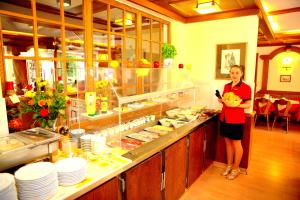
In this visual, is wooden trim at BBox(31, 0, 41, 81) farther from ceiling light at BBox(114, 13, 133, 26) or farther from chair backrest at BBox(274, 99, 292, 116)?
chair backrest at BBox(274, 99, 292, 116)

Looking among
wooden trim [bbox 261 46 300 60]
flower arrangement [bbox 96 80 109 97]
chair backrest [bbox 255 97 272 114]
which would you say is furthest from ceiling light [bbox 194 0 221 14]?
wooden trim [bbox 261 46 300 60]

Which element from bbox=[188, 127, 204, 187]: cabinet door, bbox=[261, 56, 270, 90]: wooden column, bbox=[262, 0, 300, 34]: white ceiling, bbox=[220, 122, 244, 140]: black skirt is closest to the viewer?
bbox=[188, 127, 204, 187]: cabinet door

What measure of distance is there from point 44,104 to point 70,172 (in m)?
0.52

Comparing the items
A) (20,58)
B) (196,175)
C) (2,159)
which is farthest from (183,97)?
(2,159)

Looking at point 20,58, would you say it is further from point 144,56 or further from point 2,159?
point 144,56

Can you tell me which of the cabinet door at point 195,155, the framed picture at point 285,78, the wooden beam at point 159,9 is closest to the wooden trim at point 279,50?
the framed picture at point 285,78

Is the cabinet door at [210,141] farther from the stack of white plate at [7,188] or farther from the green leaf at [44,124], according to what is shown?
the stack of white plate at [7,188]

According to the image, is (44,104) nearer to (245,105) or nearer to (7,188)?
(7,188)

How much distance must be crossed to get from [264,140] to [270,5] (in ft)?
9.10

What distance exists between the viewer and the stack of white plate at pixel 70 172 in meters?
1.18

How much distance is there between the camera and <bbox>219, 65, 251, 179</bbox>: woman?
2.59 m

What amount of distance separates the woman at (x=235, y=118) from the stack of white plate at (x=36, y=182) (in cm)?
217

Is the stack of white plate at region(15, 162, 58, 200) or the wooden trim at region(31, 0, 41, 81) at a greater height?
the wooden trim at region(31, 0, 41, 81)

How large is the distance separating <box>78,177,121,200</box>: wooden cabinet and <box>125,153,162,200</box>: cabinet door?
0.33 ft
